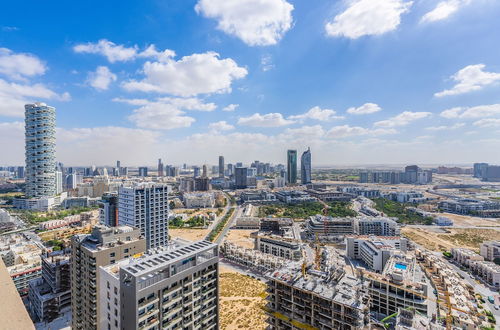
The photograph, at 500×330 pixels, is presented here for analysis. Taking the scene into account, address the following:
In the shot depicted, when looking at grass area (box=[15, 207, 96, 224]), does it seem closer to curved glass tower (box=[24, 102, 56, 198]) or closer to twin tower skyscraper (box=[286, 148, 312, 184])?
curved glass tower (box=[24, 102, 56, 198])

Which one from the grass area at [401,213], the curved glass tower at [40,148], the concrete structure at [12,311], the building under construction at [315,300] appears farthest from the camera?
the curved glass tower at [40,148]

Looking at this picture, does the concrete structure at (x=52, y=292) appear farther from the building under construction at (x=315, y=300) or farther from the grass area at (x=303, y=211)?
the grass area at (x=303, y=211)

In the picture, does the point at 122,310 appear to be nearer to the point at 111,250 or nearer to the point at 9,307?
the point at 111,250

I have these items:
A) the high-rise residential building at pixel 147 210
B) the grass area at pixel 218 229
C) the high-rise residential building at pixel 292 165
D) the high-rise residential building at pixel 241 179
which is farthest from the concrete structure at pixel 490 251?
the high-rise residential building at pixel 292 165

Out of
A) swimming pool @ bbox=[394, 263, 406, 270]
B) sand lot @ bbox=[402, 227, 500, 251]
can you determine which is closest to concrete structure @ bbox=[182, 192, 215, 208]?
sand lot @ bbox=[402, 227, 500, 251]

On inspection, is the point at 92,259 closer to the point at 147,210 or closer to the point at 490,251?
the point at 147,210

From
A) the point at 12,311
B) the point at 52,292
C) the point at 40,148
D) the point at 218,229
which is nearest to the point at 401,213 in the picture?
the point at 218,229
